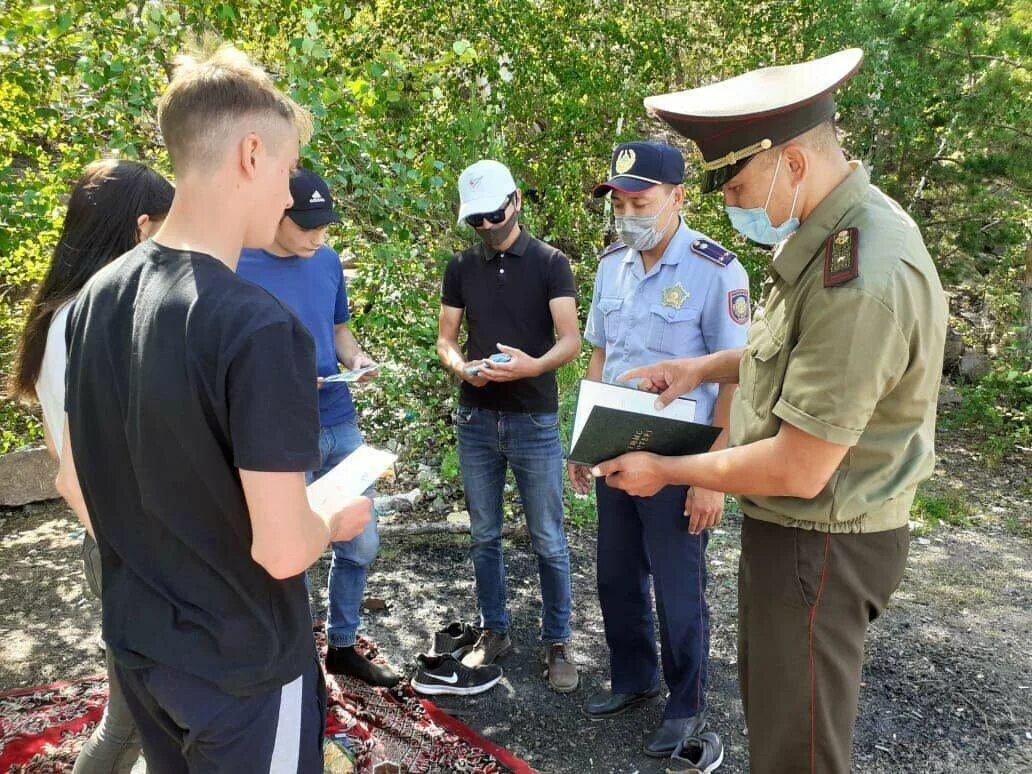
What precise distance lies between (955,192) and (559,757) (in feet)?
25.0

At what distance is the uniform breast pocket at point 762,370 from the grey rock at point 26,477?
5296 mm

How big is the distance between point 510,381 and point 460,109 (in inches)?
90.2

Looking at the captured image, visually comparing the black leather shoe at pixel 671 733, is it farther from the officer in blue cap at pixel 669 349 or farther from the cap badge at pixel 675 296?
the cap badge at pixel 675 296

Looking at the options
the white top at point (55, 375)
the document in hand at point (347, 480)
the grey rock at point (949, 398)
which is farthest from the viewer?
the grey rock at point (949, 398)

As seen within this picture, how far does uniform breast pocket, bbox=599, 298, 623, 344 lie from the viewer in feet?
10.6

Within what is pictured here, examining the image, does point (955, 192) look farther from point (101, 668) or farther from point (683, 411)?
point (101, 668)

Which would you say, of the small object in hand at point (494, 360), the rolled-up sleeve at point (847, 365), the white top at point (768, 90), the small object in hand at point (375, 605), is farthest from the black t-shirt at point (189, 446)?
the small object in hand at point (375, 605)

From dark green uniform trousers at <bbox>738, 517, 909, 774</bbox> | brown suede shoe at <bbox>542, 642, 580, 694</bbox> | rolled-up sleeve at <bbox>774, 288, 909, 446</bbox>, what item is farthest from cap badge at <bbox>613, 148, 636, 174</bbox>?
brown suede shoe at <bbox>542, 642, 580, 694</bbox>

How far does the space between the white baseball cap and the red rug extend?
2035 mm

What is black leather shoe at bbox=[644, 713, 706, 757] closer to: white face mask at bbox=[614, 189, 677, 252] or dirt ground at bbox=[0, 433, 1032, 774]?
dirt ground at bbox=[0, 433, 1032, 774]

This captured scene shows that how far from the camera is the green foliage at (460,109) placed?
4.37 metres

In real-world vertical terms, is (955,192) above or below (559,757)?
above

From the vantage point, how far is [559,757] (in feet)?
10.2

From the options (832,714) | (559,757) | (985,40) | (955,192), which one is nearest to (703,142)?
(832,714)
